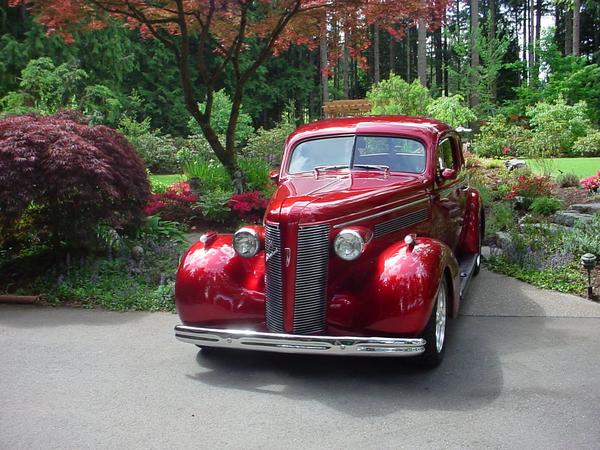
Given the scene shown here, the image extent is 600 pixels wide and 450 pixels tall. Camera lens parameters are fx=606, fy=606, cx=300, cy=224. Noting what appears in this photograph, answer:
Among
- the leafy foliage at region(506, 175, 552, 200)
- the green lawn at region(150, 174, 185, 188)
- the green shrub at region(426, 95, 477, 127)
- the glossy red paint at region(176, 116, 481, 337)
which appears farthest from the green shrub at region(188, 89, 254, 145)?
the glossy red paint at region(176, 116, 481, 337)

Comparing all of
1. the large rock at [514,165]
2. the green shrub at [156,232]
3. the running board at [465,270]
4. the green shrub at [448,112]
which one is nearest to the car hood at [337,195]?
the running board at [465,270]

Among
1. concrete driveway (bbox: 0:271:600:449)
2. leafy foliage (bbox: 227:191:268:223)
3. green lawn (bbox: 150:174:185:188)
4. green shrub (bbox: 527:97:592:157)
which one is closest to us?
concrete driveway (bbox: 0:271:600:449)

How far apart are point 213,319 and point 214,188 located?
641 cm

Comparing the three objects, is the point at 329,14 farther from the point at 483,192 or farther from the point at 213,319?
the point at 213,319

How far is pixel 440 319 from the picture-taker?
4.60 m

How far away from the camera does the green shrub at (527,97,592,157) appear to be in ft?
59.0

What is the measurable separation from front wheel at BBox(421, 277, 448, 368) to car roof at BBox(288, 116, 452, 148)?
5.25ft

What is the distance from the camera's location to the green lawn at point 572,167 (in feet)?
42.1

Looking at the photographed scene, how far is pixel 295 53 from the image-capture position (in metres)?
39.5

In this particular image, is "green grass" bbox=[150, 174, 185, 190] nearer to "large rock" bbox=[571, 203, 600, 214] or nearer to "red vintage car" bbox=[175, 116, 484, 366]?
"red vintage car" bbox=[175, 116, 484, 366]

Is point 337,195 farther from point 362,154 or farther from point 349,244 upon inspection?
point 362,154

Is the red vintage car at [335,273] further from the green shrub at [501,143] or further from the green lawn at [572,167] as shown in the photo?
the green shrub at [501,143]

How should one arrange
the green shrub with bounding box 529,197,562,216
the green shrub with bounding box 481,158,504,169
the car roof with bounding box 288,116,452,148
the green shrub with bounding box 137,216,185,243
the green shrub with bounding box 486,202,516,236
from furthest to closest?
the green shrub with bounding box 481,158,504,169
the green shrub with bounding box 529,197,562,216
the green shrub with bounding box 486,202,516,236
the green shrub with bounding box 137,216,185,243
the car roof with bounding box 288,116,452,148

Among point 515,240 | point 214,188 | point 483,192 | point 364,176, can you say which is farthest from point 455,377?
point 214,188
